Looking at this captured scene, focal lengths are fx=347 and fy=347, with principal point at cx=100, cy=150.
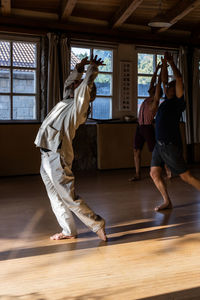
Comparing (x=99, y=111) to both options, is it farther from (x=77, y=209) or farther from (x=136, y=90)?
(x=77, y=209)

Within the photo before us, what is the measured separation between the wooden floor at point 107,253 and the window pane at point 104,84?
3.04m

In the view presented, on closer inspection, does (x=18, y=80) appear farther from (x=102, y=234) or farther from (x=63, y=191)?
(x=102, y=234)

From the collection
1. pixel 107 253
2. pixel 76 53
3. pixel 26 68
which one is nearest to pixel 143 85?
pixel 76 53

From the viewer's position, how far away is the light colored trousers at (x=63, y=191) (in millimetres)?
2840

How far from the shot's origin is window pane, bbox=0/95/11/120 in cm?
633

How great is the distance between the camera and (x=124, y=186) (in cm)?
529

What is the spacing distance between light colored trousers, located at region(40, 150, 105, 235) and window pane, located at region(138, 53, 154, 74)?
503 centimetres

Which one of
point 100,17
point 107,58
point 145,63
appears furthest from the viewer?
point 145,63

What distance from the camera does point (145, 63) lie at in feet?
24.6

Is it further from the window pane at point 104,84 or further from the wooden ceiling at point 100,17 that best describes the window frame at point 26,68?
the window pane at point 104,84

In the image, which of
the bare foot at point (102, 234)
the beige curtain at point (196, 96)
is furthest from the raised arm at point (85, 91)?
the beige curtain at point (196, 96)

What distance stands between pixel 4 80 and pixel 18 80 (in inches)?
10.0

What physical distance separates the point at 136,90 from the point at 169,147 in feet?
12.9

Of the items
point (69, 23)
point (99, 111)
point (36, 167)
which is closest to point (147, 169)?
point (99, 111)
